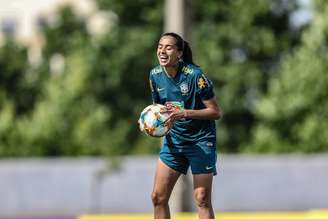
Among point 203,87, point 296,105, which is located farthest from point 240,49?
point 203,87

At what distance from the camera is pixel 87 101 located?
24.6 meters

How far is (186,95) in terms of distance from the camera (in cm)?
754

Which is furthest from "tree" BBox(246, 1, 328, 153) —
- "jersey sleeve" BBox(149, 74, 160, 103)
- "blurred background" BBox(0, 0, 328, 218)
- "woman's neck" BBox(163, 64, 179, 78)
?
"woman's neck" BBox(163, 64, 179, 78)

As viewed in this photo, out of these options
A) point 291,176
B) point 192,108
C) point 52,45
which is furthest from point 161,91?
point 52,45

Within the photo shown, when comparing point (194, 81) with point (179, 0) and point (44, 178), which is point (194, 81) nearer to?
point (179, 0)

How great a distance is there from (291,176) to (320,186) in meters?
0.60

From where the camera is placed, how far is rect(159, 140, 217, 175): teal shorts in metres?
7.65

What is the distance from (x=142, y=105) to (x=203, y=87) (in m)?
20.0

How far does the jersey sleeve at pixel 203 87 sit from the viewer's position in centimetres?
747

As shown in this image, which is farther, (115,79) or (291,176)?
(115,79)

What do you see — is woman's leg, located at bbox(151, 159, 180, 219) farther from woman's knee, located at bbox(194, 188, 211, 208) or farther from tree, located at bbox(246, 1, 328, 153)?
tree, located at bbox(246, 1, 328, 153)

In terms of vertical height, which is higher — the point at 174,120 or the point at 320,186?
the point at 174,120

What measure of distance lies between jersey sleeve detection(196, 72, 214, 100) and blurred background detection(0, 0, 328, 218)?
14.3 feet

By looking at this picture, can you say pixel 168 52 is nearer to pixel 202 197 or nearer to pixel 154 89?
pixel 154 89
